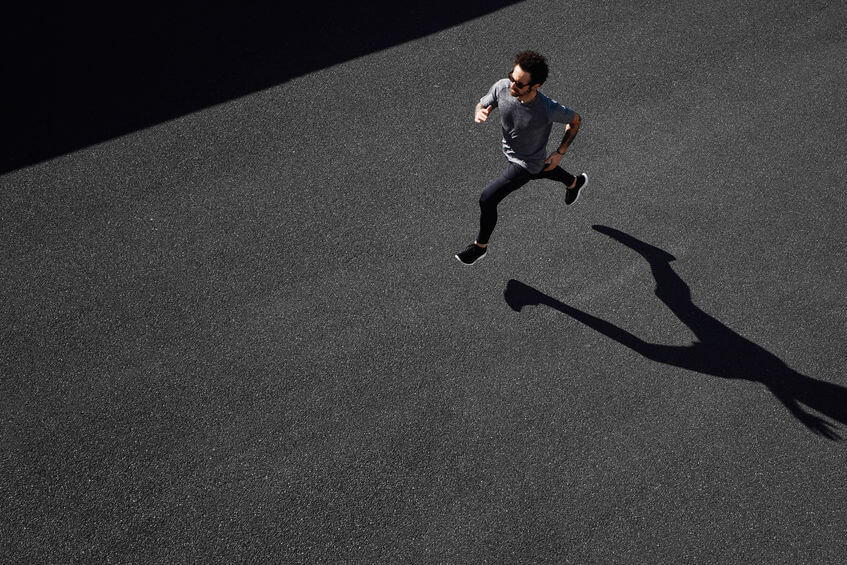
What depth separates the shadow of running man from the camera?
210 inches

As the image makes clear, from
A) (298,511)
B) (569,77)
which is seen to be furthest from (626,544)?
(569,77)

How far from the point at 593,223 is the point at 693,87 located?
7.62 ft

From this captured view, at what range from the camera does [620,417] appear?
523cm

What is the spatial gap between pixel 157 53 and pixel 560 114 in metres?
4.82

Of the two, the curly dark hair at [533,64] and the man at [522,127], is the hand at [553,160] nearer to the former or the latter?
the man at [522,127]

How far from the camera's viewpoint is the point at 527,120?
16.5 feet

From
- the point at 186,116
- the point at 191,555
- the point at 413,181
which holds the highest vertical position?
the point at 186,116

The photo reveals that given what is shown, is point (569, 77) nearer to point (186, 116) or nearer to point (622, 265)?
point (622, 265)

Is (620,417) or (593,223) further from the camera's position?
(593,223)

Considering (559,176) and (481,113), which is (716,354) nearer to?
(559,176)

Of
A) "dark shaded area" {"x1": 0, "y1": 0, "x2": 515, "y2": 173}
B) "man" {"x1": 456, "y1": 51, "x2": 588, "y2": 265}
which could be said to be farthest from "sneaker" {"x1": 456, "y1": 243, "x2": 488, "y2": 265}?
"dark shaded area" {"x1": 0, "y1": 0, "x2": 515, "y2": 173}

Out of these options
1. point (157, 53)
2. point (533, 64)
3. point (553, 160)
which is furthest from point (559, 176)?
point (157, 53)

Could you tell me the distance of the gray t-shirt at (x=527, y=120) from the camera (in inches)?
197

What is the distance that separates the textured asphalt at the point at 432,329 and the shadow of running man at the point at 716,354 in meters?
0.02
